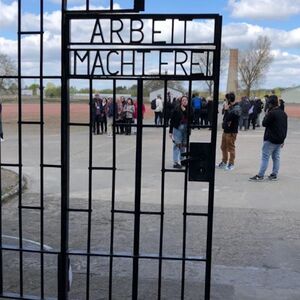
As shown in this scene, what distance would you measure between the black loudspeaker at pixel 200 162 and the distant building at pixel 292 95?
10973 cm

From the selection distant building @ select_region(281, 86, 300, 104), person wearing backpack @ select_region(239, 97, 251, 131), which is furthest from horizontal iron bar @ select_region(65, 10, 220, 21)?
distant building @ select_region(281, 86, 300, 104)

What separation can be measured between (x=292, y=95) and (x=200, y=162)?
113 meters

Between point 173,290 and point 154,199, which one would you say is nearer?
point 173,290

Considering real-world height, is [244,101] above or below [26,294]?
above

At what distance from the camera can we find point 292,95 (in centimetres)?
11206

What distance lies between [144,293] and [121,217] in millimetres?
2864

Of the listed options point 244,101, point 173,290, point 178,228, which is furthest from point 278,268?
point 244,101

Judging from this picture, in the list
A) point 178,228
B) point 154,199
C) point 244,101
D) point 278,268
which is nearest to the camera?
point 278,268

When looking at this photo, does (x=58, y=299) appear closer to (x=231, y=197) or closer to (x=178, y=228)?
(x=178, y=228)

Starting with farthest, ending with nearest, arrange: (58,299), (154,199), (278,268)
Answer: (154,199)
(278,268)
(58,299)

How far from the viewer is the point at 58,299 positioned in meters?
4.15

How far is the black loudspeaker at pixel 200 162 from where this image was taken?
3.93 meters

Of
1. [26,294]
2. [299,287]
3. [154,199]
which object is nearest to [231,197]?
[154,199]

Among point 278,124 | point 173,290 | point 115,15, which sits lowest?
point 173,290
